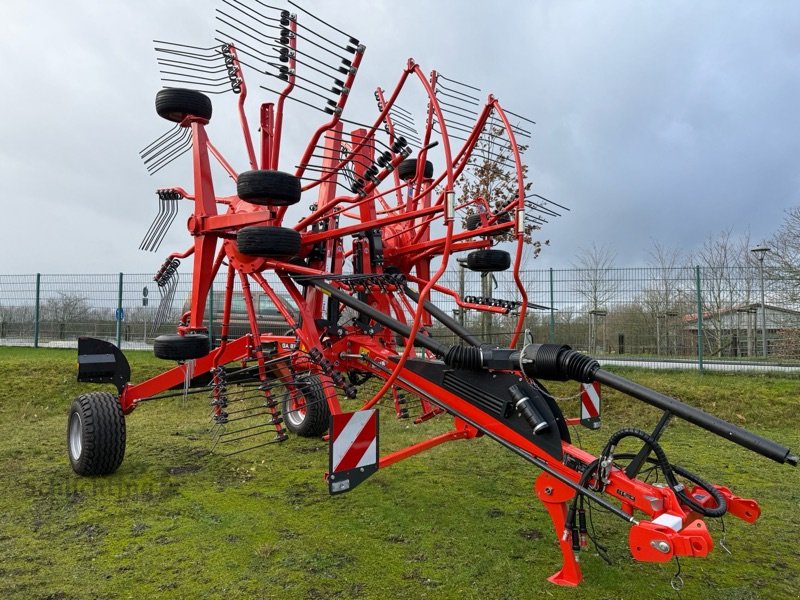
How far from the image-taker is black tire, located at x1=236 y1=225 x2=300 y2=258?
14.0ft

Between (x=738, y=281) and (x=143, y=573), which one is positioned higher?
(x=738, y=281)

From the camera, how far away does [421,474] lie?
217 inches

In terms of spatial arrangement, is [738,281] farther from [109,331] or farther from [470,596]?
[109,331]

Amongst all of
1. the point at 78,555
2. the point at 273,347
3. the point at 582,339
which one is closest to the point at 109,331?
the point at 273,347

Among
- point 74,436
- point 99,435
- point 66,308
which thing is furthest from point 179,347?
point 66,308

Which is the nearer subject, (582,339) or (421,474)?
(421,474)

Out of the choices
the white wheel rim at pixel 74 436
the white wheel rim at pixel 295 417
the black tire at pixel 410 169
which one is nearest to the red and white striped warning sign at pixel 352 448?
the white wheel rim at pixel 74 436

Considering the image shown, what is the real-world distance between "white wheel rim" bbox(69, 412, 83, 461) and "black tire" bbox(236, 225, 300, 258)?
2.63 m

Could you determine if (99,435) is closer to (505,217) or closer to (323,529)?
(323,529)

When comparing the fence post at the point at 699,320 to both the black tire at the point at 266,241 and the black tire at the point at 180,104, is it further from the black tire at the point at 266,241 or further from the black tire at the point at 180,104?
the black tire at the point at 180,104

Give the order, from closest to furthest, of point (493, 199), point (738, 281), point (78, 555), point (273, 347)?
point (78, 555)
point (273, 347)
point (738, 281)
point (493, 199)

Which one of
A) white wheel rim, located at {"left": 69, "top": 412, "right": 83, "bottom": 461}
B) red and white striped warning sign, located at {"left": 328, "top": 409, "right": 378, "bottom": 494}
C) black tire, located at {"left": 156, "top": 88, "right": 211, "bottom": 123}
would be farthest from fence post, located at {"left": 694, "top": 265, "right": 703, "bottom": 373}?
white wheel rim, located at {"left": 69, "top": 412, "right": 83, "bottom": 461}

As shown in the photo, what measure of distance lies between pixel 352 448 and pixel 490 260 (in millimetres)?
2624

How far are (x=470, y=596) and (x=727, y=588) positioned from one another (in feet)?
4.61
